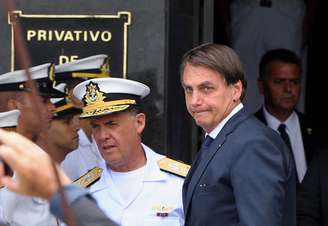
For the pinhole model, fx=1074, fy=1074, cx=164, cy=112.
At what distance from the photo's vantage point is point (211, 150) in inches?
168

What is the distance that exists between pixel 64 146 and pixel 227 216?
1506 millimetres

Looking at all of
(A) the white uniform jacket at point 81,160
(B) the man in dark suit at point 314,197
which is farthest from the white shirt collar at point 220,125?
(A) the white uniform jacket at point 81,160

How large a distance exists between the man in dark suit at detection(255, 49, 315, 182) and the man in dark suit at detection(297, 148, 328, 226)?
2.98 ft

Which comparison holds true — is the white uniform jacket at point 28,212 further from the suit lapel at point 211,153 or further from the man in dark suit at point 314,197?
the man in dark suit at point 314,197

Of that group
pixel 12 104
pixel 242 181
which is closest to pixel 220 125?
pixel 242 181

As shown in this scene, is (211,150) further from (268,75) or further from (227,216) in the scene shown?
(268,75)

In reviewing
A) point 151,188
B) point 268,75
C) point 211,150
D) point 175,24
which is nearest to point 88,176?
point 151,188

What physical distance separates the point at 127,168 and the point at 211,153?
0.67 meters

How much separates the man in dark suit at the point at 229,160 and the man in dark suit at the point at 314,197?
97cm

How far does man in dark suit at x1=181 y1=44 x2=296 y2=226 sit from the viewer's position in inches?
159

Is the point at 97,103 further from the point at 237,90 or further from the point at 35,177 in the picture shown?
the point at 35,177

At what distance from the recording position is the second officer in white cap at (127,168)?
4699 mm

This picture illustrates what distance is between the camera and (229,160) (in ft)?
13.7

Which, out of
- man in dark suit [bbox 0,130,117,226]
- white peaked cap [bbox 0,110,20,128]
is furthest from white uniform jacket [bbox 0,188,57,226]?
man in dark suit [bbox 0,130,117,226]
